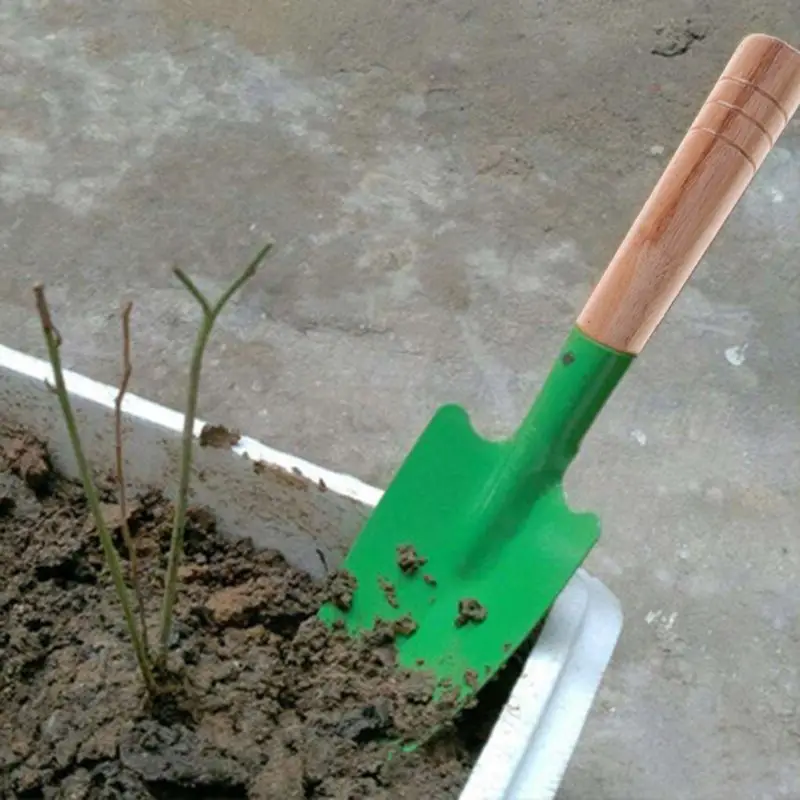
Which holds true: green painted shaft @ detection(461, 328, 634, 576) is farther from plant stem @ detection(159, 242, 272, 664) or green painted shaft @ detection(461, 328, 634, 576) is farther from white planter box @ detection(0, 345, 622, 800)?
plant stem @ detection(159, 242, 272, 664)

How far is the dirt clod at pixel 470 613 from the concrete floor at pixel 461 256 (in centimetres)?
47

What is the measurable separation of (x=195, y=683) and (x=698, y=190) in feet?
1.68

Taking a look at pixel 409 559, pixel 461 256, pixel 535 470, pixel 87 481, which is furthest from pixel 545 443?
pixel 461 256

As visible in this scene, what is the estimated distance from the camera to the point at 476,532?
2.80 feet

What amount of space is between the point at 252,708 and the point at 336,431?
26.9 inches

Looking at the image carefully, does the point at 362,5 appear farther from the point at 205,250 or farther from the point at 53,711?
the point at 53,711

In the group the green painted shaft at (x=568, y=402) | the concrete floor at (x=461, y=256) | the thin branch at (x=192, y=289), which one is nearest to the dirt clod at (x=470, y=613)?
the green painted shaft at (x=568, y=402)

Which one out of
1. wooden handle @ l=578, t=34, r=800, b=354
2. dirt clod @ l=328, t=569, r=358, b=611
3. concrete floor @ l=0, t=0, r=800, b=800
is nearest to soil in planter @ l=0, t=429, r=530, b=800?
dirt clod @ l=328, t=569, r=358, b=611

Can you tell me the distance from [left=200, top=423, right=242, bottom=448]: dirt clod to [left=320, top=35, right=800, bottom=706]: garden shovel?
0.13 metres

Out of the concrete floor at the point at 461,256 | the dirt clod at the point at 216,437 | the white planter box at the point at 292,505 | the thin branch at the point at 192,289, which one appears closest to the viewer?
the thin branch at the point at 192,289

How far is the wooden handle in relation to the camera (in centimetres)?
76

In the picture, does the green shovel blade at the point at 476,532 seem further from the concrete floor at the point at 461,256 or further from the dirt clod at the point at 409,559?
the concrete floor at the point at 461,256

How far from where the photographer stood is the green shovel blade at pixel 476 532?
0.80 meters

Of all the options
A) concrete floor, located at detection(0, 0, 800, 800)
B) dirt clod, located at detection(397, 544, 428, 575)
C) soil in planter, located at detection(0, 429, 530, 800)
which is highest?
dirt clod, located at detection(397, 544, 428, 575)
